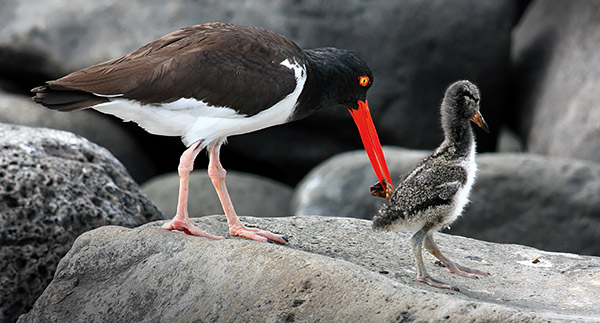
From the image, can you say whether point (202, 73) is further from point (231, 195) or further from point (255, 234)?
point (231, 195)

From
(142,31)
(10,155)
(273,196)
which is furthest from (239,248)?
(142,31)

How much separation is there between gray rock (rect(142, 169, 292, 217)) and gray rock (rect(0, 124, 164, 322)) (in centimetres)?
350

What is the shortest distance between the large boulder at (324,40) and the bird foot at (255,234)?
17.7 ft

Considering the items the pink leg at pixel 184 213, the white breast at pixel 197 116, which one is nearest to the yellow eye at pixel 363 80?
the white breast at pixel 197 116

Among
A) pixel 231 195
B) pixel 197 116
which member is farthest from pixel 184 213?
pixel 231 195

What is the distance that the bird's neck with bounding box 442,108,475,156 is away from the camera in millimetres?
5344

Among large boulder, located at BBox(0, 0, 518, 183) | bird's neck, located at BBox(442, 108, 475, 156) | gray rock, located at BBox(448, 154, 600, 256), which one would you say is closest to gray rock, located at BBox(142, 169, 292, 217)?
large boulder, located at BBox(0, 0, 518, 183)

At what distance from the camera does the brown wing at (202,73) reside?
17.7 feet

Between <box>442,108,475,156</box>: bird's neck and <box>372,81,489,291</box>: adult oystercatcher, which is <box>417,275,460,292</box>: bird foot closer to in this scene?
<box>372,81,489,291</box>: adult oystercatcher

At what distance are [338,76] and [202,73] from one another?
1.15 m

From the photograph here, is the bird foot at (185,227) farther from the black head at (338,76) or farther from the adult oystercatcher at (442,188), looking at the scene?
the black head at (338,76)

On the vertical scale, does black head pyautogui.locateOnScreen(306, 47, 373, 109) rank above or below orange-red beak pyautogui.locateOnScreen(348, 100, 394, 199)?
above

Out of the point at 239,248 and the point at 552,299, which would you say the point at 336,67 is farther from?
the point at 552,299

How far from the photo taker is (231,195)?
33.5 ft
